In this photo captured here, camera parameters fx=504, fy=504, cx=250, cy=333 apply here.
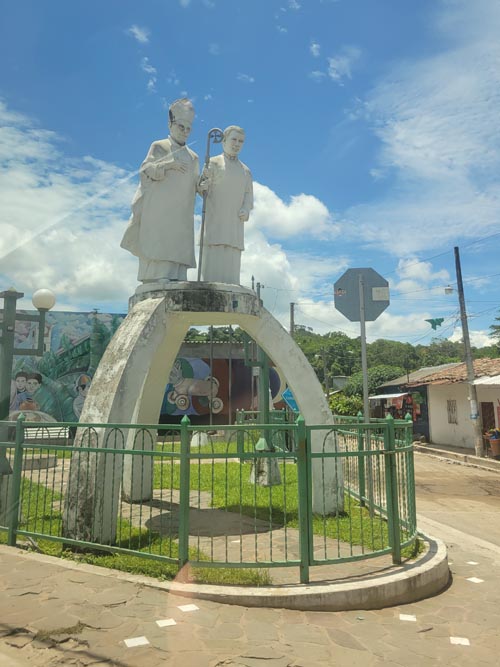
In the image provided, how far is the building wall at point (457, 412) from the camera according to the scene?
2008cm

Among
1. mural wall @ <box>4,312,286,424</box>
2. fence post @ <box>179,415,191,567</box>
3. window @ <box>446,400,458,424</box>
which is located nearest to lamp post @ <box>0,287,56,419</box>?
fence post @ <box>179,415,191,567</box>

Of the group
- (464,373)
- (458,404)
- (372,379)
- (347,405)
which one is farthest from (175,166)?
(372,379)

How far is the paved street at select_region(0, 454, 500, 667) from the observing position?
3.53 meters

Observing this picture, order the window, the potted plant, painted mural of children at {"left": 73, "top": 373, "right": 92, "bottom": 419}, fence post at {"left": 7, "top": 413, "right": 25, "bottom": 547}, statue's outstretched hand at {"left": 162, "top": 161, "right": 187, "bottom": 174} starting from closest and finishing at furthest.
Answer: fence post at {"left": 7, "top": 413, "right": 25, "bottom": 547} < statue's outstretched hand at {"left": 162, "top": 161, "right": 187, "bottom": 174} < the potted plant < the window < painted mural of children at {"left": 73, "top": 373, "right": 92, "bottom": 419}

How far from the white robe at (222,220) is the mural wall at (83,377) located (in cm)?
1453

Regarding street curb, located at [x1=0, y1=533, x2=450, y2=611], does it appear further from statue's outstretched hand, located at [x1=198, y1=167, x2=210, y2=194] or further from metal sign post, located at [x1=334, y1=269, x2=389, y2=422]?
statue's outstretched hand, located at [x1=198, y1=167, x2=210, y2=194]

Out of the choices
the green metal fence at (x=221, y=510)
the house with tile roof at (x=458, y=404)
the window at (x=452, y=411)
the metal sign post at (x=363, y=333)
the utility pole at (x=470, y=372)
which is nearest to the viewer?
the green metal fence at (x=221, y=510)

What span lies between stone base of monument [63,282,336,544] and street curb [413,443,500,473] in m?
10.4

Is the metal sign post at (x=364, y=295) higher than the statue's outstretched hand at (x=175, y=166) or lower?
lower

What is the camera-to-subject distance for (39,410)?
23.5 meters

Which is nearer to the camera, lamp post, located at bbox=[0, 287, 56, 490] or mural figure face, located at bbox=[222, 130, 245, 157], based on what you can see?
lamp post, located at bbox=[0, 287, 56, 490]

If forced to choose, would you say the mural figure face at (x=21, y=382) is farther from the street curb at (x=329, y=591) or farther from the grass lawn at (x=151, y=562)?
the street curb at (x=329, y=591)

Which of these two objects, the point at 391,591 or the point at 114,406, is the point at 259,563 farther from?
the point at 114,406

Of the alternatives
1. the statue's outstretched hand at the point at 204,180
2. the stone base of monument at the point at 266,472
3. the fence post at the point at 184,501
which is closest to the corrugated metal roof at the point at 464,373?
the stone base of monument at the point at 266,472
